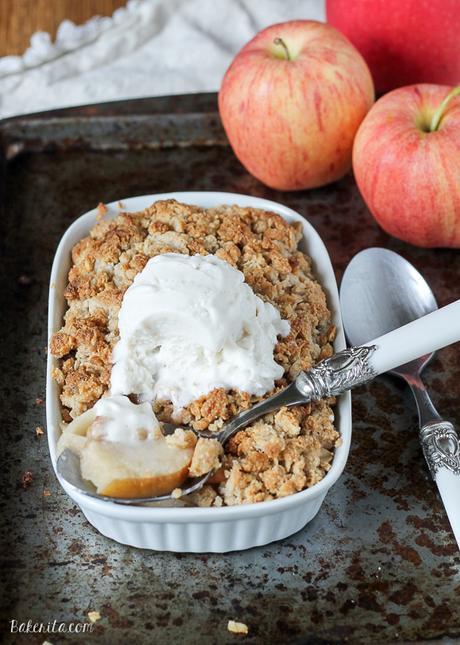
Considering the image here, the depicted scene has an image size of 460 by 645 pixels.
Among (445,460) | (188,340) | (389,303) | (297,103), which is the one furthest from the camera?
(297,103)

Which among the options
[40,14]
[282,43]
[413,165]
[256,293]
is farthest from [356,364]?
[40,14]

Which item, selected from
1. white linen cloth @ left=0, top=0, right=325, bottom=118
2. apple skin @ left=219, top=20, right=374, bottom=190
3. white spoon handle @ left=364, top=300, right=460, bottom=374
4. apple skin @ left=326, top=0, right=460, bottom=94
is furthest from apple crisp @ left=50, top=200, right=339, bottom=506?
white linen cloth @ left=0, top=0, right=325, bottom=118

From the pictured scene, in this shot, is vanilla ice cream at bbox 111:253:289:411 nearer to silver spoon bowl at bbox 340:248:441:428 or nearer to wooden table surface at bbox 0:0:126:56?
silver spoon bowl at bbox 340:248:441:428

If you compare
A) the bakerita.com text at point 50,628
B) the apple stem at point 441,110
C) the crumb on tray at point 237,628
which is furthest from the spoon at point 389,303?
the bakerita.com text at point 50,628

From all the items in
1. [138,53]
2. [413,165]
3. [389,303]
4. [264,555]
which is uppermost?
[413,165]

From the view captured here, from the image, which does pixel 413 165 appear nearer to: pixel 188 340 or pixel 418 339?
pixel 418 339

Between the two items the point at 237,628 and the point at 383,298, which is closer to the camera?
the point at 237,628

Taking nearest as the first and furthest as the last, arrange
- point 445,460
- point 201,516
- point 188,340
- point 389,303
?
point 201,516 < point 188,340 < point 445,460 < point 389,303

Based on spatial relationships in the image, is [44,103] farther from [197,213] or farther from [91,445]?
[91,445]
